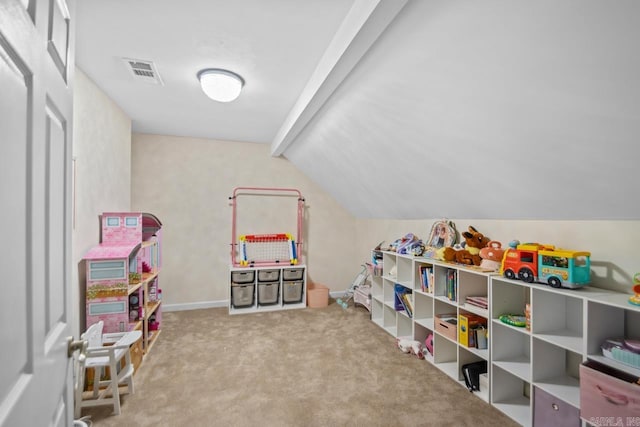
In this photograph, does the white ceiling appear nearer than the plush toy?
Yes

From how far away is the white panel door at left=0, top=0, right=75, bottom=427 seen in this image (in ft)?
1.75

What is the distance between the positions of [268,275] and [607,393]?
11.2 feet

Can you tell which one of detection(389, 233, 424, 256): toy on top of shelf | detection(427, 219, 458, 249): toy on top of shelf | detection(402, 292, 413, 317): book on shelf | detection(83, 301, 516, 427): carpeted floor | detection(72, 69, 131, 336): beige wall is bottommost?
detection(83, 301, 516, 427): carpeted floor

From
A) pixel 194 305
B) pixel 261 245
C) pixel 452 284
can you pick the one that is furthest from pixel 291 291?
pixel 452 284

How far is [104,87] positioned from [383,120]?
2.39 meters

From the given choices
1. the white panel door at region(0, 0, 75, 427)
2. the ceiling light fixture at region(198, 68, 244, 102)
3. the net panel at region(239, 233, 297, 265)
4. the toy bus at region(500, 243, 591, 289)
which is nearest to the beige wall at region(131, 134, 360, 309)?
the net panel at region(239, 233, 297, 265)

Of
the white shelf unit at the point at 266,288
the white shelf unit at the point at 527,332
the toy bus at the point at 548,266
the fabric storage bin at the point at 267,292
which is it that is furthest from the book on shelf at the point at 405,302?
the fabric storage bin at the point at 267,292

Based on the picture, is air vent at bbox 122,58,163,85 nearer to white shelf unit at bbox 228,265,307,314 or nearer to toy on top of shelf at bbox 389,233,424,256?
white shelf unit at bbox 228,265,307,314

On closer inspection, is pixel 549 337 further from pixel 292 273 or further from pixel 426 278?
pixel 292 273

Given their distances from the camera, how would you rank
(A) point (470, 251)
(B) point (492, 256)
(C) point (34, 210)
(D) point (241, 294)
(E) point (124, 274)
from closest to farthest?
(C) point (34, 210), (B) point (492, 256), (E) point (124, 274), (A) point (470, 251), (D) point (241, 294)

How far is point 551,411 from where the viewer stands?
180cm

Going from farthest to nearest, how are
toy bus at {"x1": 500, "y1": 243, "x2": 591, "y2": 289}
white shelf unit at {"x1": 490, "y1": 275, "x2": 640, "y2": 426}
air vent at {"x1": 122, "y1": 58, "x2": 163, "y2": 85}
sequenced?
air vent at {"x1": 122, "y1": 58, "x2": 163, "y2": 85}, toy bus at {"x1": 500, "y1": 243, "x2": 591, "y2": 289}, white shelf unit at {"x1": 490, "y1": 275, "x2": 640, "y2": 426}

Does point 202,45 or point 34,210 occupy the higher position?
point 202,45

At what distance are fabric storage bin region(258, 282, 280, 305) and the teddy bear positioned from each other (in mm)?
2379
